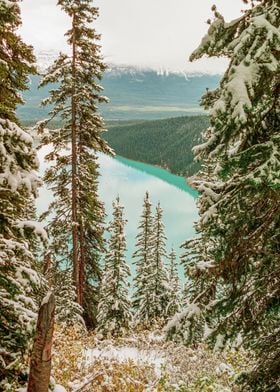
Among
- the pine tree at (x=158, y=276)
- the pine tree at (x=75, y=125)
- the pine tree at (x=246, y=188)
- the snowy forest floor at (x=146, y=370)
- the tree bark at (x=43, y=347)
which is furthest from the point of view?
the pine tree at (x=158, y=276)

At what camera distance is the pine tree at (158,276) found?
104 ft

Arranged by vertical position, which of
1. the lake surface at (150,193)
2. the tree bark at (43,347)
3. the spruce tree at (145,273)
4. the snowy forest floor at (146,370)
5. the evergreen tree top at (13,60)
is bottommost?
the lake surface at (150,193)

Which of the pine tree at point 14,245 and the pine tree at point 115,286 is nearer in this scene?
the pine tree at point 14,245

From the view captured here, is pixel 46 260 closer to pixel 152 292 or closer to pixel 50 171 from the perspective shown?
pixel 50 171

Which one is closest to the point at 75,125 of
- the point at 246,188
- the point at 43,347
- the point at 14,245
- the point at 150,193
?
the point at 14,245

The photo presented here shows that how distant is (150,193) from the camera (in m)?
136

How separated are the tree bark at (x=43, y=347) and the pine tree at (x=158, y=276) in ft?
88.9

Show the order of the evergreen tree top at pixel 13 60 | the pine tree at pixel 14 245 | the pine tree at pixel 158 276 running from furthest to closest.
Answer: the pine tree at pixel 158 276 → the evergreen tree top at pixel 13 60 → the pine tree at pixel 14 245

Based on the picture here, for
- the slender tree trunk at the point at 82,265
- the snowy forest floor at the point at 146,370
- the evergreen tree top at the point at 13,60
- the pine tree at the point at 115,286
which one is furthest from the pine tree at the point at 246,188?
the pine tree at the point at 115,286

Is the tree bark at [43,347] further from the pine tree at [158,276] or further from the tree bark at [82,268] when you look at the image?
the pine tree at [158,276]

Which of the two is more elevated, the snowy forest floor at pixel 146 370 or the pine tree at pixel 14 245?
the pine tree at pixel 14 245

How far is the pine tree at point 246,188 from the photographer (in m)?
4.18

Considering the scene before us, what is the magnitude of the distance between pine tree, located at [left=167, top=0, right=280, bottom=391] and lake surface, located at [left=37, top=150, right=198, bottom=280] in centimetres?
6001

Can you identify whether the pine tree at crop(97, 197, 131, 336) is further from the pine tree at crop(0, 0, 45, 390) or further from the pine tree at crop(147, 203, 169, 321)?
the pine tree at crop(0, 0, 45, 390)
